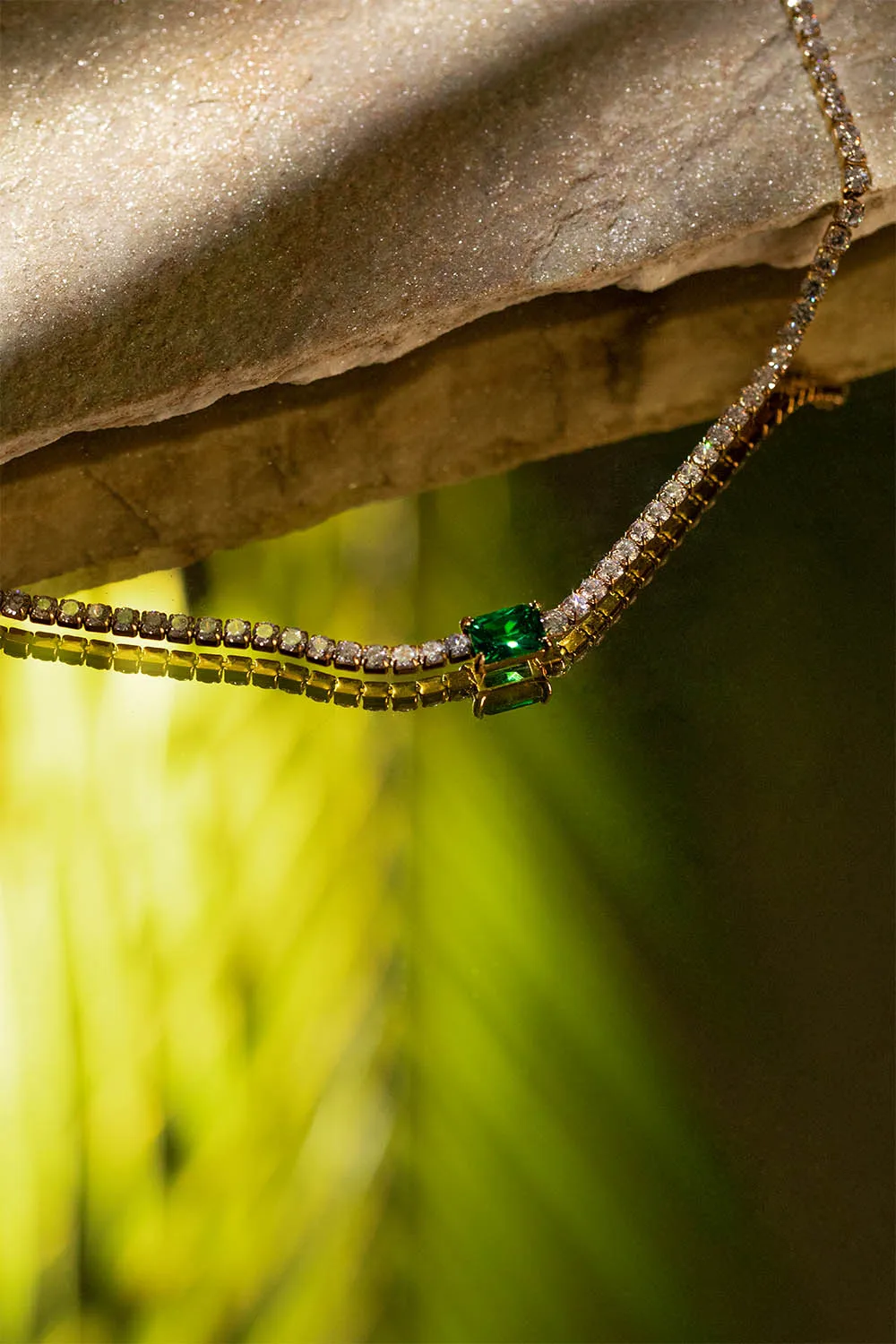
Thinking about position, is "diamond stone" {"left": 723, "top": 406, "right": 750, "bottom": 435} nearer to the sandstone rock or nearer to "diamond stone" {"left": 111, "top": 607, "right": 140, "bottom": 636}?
the sandstone rock

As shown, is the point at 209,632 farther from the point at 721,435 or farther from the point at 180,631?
the point at 721,435

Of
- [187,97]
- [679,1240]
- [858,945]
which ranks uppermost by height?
[187,97]

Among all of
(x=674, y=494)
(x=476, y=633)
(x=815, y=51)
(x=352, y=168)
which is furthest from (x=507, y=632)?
(x=815, y=51)

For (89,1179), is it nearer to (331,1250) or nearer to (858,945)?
(331,1250)

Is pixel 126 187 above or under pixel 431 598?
above

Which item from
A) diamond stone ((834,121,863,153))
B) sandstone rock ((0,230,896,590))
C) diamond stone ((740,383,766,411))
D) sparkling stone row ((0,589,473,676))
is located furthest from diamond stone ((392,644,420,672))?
diamond stone ((834,121,863,153))

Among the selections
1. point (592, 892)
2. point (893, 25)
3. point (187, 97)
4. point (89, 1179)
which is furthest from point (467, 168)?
point (89, 1179)
